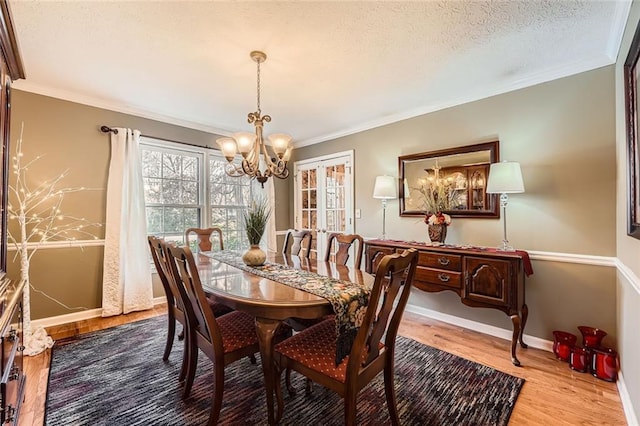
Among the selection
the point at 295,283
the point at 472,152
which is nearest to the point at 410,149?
the point at 472,152

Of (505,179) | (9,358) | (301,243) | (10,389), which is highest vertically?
(505,179)

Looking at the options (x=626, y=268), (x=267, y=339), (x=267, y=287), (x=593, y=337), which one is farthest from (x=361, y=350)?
(x=593, y=337)

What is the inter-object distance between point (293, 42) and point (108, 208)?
9.08 ft

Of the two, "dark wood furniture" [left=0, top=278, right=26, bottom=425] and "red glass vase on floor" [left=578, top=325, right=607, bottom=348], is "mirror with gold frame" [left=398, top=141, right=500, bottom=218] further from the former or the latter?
"dark wood furniture" [left=0, top=278, right=26, bottom=425]

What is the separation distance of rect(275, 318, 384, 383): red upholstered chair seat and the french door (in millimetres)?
2552

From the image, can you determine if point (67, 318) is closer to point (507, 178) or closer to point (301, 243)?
point (301, 243)

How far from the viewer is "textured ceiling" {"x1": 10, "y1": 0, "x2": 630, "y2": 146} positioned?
71.7 inches

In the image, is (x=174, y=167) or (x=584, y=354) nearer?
(x=584, y=354)

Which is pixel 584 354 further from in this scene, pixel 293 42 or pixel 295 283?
pixel 293 42

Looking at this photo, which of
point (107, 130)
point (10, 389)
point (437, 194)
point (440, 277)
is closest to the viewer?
point (10, 389)

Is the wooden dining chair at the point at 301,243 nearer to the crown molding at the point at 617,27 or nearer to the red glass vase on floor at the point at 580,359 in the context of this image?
the red glass vase on floor at the point at 580,359

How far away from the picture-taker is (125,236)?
3.38 metres

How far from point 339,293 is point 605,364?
6.88 feet

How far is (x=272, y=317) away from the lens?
145 cm
